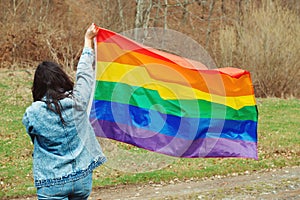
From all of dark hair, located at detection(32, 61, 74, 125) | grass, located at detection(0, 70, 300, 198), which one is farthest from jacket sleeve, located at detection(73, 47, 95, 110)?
grass, located at detection(0, 70, 300, 198)

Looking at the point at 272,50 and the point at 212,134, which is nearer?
the point at 212,134

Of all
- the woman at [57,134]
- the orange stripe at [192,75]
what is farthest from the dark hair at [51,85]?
the orange stripe at [192,75]

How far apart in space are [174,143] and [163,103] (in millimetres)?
495

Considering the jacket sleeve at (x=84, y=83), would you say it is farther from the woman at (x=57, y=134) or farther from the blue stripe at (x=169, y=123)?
the blue stripe at (x=169, y=123)

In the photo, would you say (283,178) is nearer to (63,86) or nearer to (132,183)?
(132,183)

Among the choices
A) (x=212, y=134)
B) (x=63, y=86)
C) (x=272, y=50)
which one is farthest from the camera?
(x=272, y=50)

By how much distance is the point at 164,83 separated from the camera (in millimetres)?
6293

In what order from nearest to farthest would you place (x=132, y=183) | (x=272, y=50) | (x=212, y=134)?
(x=212, y=134), (x=132, y=183), (x=272, y=50)

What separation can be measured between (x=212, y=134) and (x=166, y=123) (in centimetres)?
53

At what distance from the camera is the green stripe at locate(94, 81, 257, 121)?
6.20m

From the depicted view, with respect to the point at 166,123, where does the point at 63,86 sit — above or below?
above

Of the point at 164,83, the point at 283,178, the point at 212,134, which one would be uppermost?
the point at 164,83

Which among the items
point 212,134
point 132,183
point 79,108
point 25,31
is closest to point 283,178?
point 132,183

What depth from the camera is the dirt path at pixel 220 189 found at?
8773 mm
